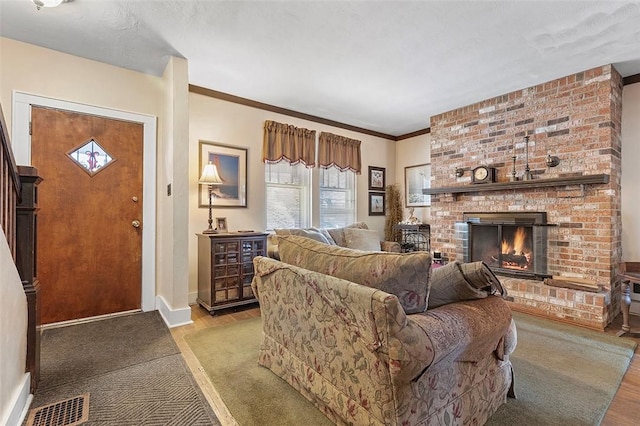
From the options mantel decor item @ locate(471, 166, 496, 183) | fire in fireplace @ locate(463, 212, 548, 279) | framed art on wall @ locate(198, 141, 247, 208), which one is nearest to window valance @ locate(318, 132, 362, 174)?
framed art on wall @ locate(198, 141, 247, 208)

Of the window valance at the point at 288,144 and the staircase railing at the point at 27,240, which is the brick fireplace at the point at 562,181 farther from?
the staircase railing at the point at 27,240

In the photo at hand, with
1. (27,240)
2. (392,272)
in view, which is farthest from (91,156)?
(392,272)

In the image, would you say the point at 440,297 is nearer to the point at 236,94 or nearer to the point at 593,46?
the point at 593,46

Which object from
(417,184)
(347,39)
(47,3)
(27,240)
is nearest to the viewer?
(27,240)

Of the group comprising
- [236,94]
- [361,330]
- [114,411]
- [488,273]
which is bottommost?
[114,411]

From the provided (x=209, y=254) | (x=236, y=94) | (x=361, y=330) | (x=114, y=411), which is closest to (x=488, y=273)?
(x=361, y=330)

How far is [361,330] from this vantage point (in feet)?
4.10

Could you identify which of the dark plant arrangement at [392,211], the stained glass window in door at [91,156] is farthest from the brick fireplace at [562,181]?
the stained glass window in door at [91,156]

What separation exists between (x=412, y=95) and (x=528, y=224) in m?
2.02

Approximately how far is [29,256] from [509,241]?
174 inches

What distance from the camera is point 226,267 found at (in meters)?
3.20

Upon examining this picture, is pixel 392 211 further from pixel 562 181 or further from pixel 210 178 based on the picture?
pixel 210 178

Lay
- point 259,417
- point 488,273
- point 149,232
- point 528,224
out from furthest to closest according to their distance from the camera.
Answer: point 528,224 → point 149,232 → point 259,417 → point 488,273

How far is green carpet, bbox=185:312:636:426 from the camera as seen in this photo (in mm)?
1571
